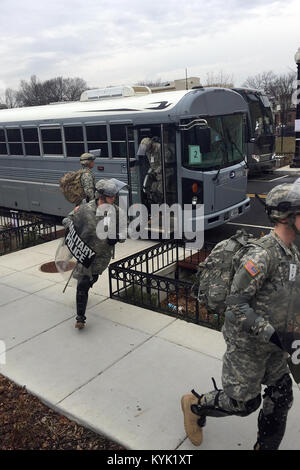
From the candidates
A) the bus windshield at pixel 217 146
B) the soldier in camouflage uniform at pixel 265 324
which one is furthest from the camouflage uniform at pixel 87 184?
the soldier in camouflage uniform at pixel 265 324

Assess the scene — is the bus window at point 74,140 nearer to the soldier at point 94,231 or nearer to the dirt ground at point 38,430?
the soldier at point 94,231

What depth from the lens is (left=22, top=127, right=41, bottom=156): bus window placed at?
435 inches

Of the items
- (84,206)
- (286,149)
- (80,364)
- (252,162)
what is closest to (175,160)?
(84,206)

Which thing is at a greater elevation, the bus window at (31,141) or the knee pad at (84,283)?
the bus window at (31,141)

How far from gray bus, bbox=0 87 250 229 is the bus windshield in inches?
0.7

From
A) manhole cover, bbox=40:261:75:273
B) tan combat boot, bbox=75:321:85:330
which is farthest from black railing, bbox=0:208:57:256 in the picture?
tan combat boot, bbox=75:321:85:330

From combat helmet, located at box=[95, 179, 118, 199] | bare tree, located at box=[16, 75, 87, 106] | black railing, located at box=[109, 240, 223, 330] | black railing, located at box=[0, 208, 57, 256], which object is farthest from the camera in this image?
bare tree, located at box=[16, 75, 87, 106]

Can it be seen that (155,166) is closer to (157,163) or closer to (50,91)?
(157,163)

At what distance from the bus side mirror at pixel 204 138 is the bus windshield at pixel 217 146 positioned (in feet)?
0.06

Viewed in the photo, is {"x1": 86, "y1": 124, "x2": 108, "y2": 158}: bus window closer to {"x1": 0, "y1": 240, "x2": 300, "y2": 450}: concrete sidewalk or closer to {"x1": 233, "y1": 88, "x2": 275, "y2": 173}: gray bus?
{"x1": 0, "y1": 240, "x2": 300, "y2": 450}: concrete sidewalk

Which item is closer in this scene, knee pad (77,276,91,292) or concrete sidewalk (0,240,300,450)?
concrete sidewalk (0,240,300,450)

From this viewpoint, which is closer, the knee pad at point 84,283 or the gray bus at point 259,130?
the knee pad at point 84,283

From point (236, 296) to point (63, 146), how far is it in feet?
28.0

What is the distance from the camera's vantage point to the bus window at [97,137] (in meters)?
9.24
